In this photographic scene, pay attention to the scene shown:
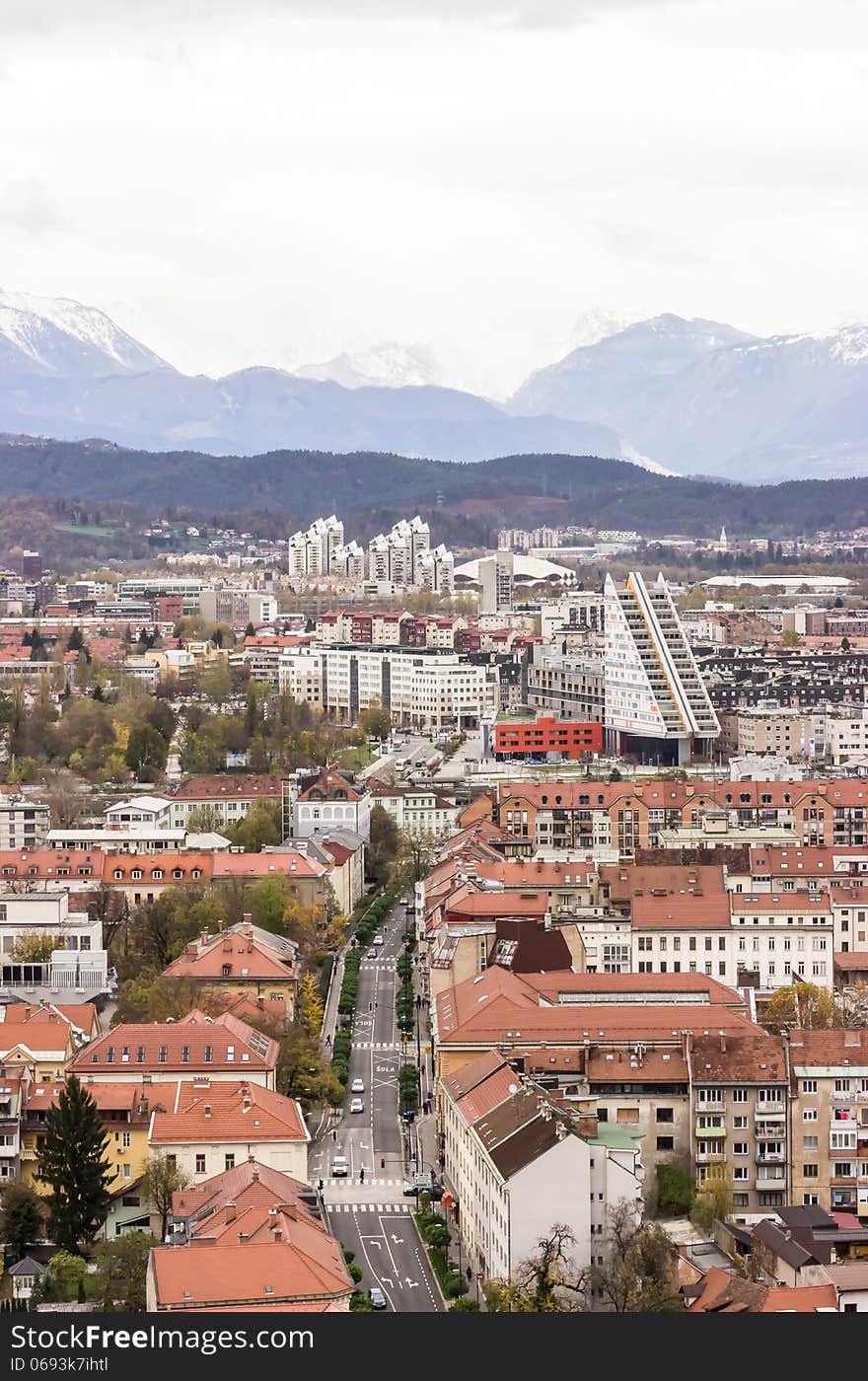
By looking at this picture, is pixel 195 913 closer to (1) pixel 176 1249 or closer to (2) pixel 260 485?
(1) pixel 176 1249

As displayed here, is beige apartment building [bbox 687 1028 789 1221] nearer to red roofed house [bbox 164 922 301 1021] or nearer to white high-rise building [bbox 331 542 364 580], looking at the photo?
red roofed house [bbox 164 922 301 1021]

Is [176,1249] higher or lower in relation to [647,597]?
lower

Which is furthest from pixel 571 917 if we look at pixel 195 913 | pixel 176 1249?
pixel 176 1249

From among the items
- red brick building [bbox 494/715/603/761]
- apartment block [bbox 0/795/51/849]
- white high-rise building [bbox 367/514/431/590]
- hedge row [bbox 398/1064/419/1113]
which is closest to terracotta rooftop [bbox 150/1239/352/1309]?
hedge row [bbox 398/1064/419/1113]

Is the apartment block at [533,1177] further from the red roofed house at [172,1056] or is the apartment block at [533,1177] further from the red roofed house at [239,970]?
the red roofed house at [239,970]

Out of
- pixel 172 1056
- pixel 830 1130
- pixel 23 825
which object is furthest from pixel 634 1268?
pixel 23 825

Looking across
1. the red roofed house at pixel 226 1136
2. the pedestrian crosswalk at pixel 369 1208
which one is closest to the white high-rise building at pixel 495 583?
the red roofed house at pixel 226 1136

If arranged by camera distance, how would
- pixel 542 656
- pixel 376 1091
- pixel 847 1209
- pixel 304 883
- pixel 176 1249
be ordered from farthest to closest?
1. pixel 542 656
2. pixel 304 883
3. pixel 376 1091
4. pixel 847 1209
5. pixel 176 1249
